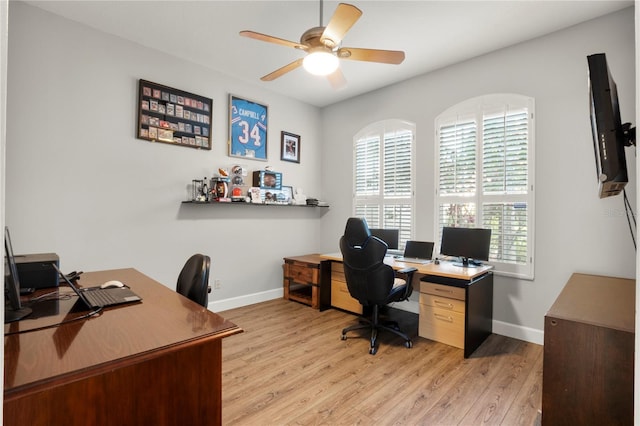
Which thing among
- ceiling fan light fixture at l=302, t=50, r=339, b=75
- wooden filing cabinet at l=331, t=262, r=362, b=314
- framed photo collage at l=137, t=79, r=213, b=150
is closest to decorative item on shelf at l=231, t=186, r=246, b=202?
framed photo collage at l=137, t=79, r=213, b=150

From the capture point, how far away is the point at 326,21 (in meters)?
2.72

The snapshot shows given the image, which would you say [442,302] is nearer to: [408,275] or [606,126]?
[408,275]

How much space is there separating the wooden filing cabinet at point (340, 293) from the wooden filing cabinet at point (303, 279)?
0.19 meters

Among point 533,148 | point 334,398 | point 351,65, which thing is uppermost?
point 351,65

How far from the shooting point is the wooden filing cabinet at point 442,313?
9.26 ft

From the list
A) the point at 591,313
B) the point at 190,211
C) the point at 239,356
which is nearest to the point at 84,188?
the point at 190,211

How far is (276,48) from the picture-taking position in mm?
3217

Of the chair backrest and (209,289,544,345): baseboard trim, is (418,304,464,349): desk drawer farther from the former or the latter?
(209,289,544,345): baseboard trim

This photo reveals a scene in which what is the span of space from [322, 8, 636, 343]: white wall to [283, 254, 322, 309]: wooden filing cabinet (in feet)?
6.46

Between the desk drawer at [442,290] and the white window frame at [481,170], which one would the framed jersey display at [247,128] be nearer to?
the white window frame at [481,170]

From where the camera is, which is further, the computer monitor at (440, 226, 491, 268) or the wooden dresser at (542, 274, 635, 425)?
the computer monitor at (440, 226, 491, 268)

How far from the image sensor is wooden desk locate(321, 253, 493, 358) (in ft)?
9.09

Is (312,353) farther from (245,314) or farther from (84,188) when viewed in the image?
(84,188)

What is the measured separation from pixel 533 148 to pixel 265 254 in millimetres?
3272
